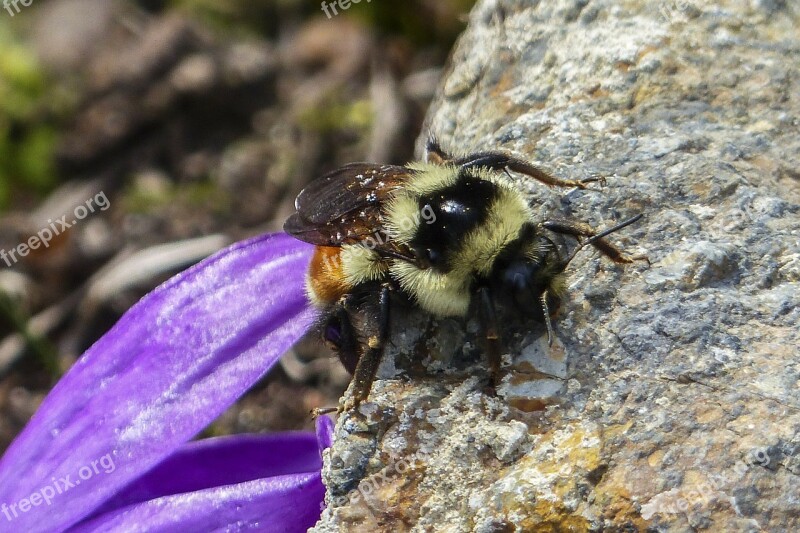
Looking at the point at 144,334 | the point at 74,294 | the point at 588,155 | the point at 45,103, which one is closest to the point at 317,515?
the point at 144,334

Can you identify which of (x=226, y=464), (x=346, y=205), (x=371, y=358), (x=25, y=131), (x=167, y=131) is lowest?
(x=226, y=464)

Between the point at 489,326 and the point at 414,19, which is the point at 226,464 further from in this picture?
the point at 414,19

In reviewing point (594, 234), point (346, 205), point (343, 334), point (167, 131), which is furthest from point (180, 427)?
point (167, 131)

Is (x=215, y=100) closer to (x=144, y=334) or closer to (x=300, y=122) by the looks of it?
(x=300, y=122)

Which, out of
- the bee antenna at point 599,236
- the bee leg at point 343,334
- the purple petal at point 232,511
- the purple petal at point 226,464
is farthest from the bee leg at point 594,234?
the purple petal at point 226,464

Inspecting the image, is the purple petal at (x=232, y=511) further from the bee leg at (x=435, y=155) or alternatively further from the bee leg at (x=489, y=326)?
the bee leg at (x=435, y=155)

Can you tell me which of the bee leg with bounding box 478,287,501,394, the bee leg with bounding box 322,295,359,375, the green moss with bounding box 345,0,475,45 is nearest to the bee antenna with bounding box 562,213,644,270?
the bee leg with bounding box 478,287,501,394

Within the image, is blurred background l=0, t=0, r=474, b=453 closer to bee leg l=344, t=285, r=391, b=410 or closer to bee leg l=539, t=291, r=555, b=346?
bee leg l=344, t=285, r=391, b=410

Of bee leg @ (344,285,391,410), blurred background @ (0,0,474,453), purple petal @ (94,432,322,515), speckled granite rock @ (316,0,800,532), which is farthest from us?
blurred background @ (0,0,474,453)
